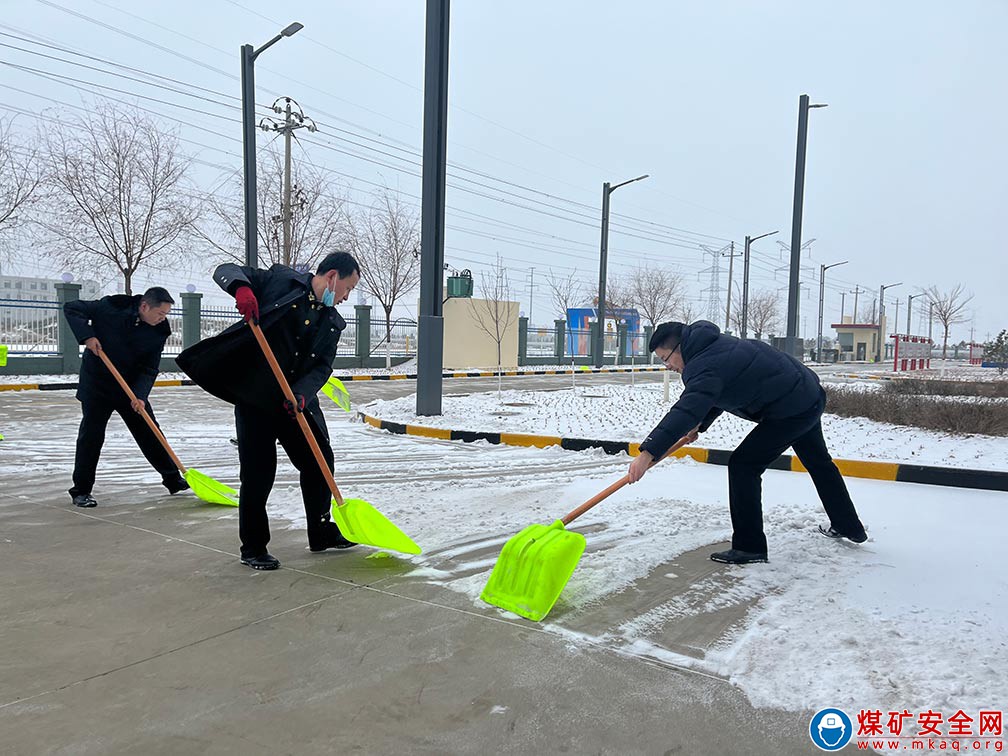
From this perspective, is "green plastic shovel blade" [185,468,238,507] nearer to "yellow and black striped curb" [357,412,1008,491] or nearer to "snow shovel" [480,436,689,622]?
"snow shovel" [480,436,689,622]

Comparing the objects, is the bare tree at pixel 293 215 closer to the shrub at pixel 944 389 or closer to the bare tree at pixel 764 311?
the shrub at pixel 944 389

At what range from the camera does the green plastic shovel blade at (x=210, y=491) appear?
5367 mm

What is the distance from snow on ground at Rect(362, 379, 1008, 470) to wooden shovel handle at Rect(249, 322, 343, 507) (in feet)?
15.2

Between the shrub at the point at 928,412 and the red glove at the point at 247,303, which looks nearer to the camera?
the red glove at the point at 247,303

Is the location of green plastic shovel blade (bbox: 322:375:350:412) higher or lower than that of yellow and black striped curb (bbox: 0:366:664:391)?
higher

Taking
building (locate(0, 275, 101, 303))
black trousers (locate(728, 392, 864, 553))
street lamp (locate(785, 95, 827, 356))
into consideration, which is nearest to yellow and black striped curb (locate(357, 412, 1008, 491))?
black trousers (locate(728, 392, 864, 553))

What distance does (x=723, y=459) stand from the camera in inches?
292

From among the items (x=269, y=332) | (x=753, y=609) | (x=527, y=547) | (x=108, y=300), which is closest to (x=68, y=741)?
(x=527, y=547)

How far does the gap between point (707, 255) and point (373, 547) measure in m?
53.1

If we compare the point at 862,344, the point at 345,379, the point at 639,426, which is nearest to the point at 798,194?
the point at 639,426

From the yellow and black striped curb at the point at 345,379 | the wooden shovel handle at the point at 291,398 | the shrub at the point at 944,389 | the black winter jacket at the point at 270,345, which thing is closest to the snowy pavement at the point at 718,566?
the wooden shovel handle at the point at 291,398

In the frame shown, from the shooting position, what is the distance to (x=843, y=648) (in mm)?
2957

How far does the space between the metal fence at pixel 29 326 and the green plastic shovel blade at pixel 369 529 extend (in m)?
17.6

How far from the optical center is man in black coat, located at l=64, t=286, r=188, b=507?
5293 mm
